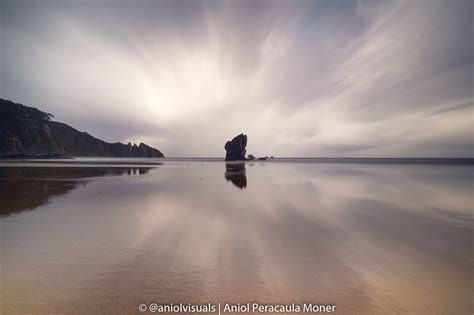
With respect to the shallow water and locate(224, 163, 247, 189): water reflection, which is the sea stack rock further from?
the shallow water

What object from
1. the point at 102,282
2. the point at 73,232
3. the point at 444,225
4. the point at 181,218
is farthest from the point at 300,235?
the point at 73,232

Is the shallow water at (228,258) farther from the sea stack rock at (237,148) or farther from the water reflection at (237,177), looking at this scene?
the sea stack rock at (237,148)

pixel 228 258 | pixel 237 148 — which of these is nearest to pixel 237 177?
pixel 228 258

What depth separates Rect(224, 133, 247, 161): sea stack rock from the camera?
144125mm

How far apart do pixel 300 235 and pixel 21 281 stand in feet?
34.4

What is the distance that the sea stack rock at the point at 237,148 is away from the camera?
14412cm

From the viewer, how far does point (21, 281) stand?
5.88m

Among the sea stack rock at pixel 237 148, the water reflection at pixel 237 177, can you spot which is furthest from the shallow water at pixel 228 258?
the sea stack rock at pixel 237 148

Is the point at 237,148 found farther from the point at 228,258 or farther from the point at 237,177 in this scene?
the point at 228,258

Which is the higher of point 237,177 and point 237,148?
point 237,148

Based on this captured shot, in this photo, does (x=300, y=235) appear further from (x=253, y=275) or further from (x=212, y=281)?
(x=212, y=281)

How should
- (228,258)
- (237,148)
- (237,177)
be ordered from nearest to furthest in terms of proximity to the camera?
(228,258)
(237,177)
(237,148)

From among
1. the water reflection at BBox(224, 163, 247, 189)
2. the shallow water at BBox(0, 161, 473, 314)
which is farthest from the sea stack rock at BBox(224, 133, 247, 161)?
the shallow water at BBox(0, 161, 473, 314)

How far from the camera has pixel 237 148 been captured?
145 meters
